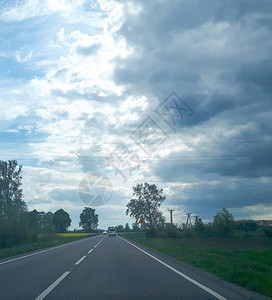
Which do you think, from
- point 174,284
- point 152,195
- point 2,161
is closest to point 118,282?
point 174,284

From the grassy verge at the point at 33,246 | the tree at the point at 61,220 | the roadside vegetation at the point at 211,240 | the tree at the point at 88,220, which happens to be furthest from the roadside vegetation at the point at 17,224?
the tree at the point at 88,220

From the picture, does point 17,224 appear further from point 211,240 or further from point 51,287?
point 51,287

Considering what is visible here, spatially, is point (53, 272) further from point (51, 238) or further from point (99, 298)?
point (51, 238)

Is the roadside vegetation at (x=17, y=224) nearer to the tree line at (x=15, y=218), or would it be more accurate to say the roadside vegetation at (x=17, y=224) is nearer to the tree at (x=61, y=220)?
the tree line at (x=15, y=218)

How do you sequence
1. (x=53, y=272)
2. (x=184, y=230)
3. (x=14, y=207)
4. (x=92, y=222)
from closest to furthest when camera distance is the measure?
(x=53, y=272) < (x=14, y=207) < (x=184, y=230) < (x=92, y=222)

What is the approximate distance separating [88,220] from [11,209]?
14404 cm

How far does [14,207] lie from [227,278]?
1485 inches

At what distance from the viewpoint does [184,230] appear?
67500mm

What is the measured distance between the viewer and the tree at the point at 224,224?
60.6 meters

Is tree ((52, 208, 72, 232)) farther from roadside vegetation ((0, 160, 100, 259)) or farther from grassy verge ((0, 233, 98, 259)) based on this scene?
grassy verge ((0, 233, 98, 259))

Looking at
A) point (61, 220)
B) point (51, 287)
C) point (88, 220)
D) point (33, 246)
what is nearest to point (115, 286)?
point (51, 287)

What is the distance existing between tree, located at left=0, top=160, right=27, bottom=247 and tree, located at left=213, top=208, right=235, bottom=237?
36.0m

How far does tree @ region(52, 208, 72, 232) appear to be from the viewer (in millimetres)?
147875

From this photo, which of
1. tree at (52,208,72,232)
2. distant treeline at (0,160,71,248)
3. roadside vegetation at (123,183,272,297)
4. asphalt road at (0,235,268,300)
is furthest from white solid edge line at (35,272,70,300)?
tree at (52,208,72,232)
